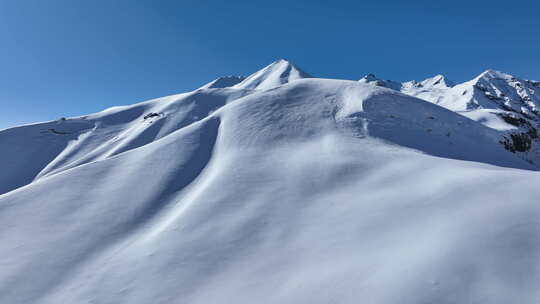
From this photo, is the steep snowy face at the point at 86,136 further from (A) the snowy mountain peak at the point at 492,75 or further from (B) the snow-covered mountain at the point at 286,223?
(A) the snowy mountain peak at the point at 492,75

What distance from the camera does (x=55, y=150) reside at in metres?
29.2

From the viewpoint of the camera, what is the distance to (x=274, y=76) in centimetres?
10056

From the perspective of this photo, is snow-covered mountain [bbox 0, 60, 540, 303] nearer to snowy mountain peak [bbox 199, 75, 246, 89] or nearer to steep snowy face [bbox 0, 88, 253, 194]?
steep snowy face [bbox 0, 88, 253, 194]

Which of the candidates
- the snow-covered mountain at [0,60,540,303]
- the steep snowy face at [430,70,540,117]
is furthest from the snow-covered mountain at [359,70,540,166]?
the snow-covered mountain at [0,60,540,303]

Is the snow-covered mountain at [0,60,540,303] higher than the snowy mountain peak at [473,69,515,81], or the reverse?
the snowy mountain peak at [473,69,515,81]

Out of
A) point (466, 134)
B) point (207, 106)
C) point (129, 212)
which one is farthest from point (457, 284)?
point (207, 106)

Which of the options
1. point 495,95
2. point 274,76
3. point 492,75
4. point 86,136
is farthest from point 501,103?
point 86,136

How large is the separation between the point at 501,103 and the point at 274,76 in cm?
10391

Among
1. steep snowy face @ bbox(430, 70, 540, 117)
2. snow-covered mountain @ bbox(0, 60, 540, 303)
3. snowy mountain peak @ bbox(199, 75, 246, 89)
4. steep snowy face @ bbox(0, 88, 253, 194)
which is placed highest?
snowy mountain peak @ bbox(199, 75, 246, 89)

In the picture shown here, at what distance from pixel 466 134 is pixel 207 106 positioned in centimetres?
2907

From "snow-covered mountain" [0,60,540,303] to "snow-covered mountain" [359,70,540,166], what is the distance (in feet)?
20.2

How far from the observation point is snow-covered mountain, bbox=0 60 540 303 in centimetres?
461

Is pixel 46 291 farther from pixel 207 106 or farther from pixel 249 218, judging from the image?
pixel 207 106

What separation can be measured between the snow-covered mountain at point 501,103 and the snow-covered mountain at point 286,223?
615 centimetres
